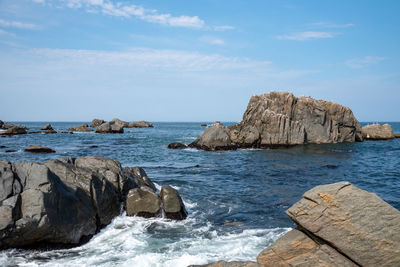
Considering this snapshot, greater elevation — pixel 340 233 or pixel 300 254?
pixel 340 233

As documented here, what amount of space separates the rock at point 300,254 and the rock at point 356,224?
0.24 metres

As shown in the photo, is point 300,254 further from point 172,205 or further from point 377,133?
point 377,133

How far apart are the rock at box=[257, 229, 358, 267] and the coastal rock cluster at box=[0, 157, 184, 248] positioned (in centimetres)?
727

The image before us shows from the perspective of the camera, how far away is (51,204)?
11242 millimetres

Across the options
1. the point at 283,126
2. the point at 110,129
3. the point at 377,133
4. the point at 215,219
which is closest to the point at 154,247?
the point at 215,219

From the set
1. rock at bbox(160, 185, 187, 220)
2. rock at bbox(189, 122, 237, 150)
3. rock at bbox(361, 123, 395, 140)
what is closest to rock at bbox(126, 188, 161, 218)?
rock at bbox(160, 185, 187, 220)

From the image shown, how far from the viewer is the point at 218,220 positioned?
1490 cm

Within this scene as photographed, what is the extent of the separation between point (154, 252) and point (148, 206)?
13.6 ft

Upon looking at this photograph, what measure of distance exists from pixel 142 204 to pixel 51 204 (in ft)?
15.6


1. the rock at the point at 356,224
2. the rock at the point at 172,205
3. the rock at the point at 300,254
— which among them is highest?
the rock at the point at 356,224

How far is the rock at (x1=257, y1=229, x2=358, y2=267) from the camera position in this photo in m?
8.03

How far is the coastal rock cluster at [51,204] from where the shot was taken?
10578mm

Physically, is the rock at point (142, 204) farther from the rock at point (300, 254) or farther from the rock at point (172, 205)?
the rock at point (300, 254)

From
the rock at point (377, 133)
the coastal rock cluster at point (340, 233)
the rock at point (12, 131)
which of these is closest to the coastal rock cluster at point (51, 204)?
the coastal rock cluster at point (340, 233)
